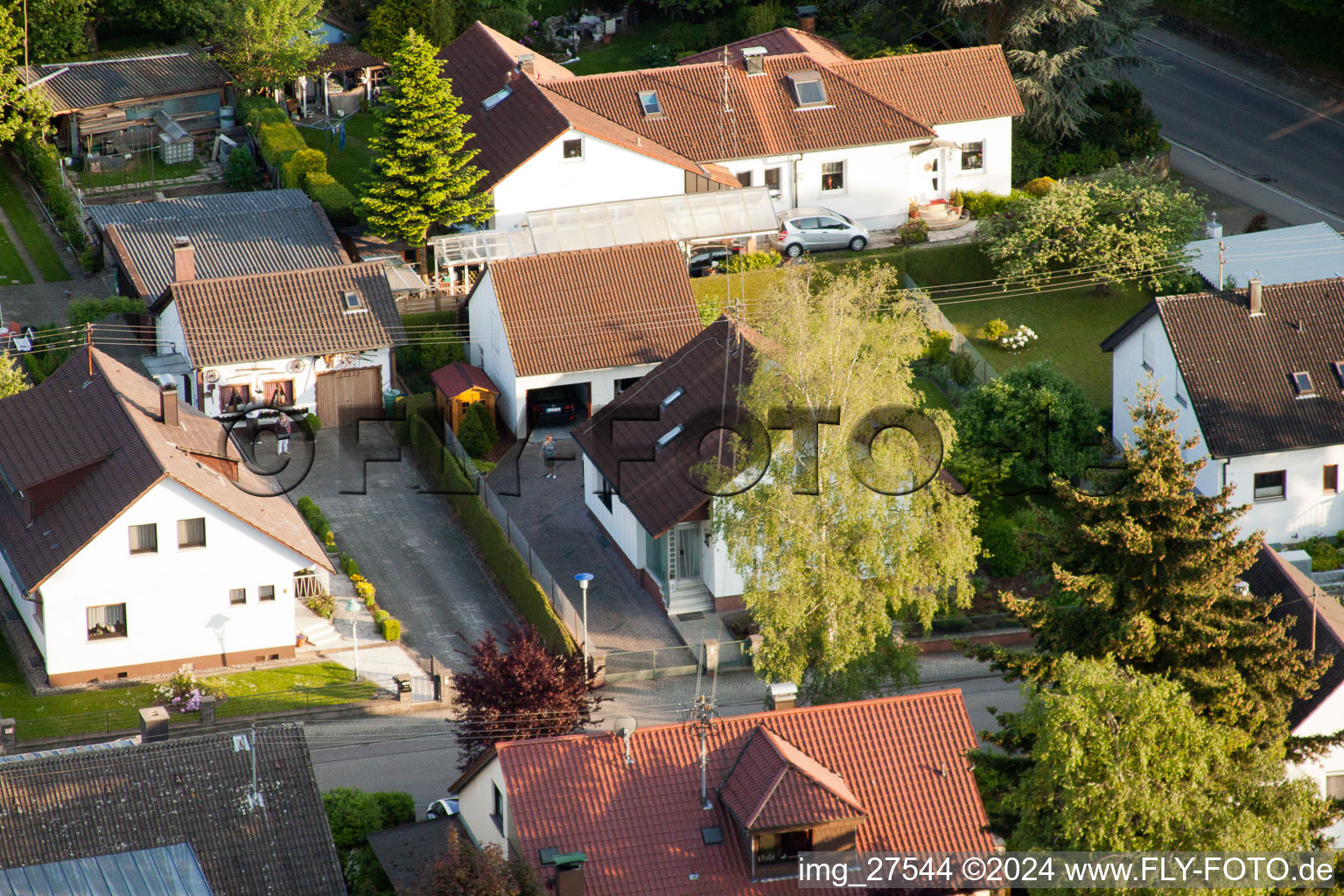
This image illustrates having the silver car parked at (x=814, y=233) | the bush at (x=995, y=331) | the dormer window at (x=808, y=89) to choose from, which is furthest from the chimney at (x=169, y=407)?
the dormer window at (x=808, y=89)

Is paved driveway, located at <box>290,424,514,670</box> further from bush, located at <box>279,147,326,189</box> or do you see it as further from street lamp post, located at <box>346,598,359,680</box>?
bush, located at <box>279,147,326,189</box>

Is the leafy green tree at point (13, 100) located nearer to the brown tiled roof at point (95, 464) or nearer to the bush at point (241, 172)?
the bush at point (241, 172)

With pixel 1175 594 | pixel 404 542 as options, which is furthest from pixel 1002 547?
pixel 404 542

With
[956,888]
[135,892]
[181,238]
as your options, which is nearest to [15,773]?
[135,892]

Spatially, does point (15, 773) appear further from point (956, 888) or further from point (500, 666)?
point (956, 888)

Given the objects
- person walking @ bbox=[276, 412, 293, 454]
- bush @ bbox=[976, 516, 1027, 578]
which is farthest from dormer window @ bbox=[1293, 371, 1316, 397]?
person walking @ bbox=[276, 412, 293, 454]

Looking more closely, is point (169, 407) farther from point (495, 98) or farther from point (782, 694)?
point (495, 98)
